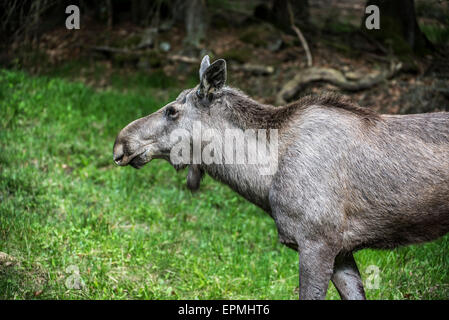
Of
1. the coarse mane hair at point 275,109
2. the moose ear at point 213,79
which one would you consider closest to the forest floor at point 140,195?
the coarse mane hair at point 275,109

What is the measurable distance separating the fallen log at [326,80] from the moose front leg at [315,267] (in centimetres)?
593

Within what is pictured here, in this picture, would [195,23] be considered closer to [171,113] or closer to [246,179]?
[171,113]

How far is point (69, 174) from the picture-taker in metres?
7.90

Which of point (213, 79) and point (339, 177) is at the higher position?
point (213, 79)

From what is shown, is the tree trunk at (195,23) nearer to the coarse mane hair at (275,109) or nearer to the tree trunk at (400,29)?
the tree trunk at (400,29)

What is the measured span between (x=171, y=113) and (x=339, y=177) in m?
1.47

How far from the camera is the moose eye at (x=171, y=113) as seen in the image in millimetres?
4633

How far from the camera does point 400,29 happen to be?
10.9m

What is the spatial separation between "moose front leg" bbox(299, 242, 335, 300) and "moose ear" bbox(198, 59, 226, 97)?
1.45 meters

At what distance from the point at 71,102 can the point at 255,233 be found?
15.1 feet

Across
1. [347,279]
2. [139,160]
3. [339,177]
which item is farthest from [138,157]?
[347,279]

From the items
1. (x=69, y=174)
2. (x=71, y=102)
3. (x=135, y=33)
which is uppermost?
(x=135, y=33)
